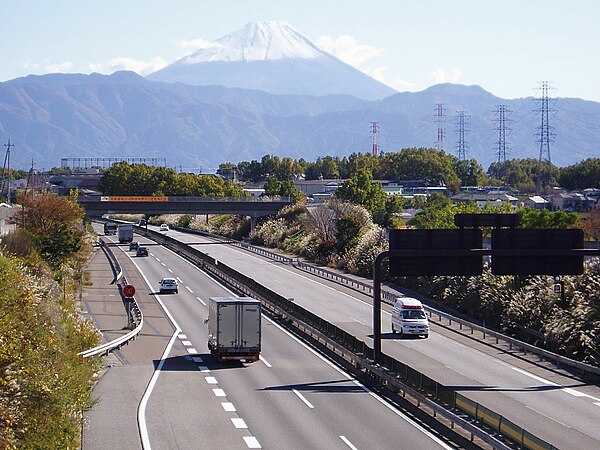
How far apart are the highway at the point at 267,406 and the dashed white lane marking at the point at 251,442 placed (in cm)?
3

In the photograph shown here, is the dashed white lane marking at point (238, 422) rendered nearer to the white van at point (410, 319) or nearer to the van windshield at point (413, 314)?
the white van at point (410, 319)

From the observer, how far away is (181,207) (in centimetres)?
13288

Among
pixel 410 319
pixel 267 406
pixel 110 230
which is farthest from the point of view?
pixel 110 230

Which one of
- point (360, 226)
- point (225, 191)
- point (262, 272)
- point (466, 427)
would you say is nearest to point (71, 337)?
point (466, 427)

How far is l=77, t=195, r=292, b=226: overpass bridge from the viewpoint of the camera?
130500mm

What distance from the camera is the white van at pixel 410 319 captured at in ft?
165

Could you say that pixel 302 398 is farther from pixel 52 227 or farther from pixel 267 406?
pixel 52 227

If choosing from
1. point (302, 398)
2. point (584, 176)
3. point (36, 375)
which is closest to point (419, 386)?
point (302, 398)

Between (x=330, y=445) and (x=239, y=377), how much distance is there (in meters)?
11.9

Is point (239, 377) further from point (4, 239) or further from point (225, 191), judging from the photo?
point (225, 191)

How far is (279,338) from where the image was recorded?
160 ft

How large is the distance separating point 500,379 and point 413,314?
43.1 ft

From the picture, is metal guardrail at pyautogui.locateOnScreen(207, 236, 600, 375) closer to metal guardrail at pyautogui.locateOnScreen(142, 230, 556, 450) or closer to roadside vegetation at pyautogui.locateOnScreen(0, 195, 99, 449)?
metal guardrail at pyautogui.locateOnScreen(142, 230, 556, 450)

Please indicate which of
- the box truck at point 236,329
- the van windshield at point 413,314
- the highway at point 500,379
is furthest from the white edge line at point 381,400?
the van windshield at point 413,314
